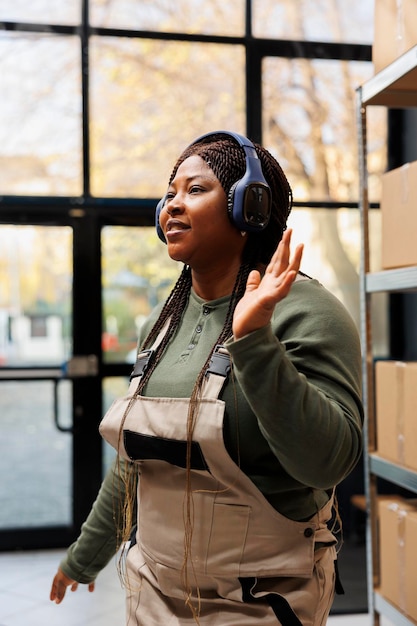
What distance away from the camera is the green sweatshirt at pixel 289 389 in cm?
98

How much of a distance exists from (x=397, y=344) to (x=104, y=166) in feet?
6.95

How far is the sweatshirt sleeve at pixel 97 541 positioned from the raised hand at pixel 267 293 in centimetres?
64

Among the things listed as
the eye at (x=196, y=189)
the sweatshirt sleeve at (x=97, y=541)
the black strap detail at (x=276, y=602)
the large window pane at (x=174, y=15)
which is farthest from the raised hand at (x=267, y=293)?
the large window pane at (x=174, y=15)

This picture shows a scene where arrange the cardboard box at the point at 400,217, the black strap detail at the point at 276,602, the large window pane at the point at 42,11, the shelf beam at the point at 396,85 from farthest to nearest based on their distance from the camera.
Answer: the large window pane at the point at 42,11 < the cardboard box at the point at 400,217 < the shelf beam at the point at 396,85 < the black strap detail at the point at 276,602

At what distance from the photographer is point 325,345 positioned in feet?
3.67

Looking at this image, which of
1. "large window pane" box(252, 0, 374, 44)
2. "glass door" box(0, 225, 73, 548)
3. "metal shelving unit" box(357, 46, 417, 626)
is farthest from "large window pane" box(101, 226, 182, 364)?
"metal shelving unit" box(357, 46, 417, 626)

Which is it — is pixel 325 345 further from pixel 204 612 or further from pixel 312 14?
pixel 312 14

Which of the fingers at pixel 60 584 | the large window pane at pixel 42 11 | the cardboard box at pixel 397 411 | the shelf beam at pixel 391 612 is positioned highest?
the large window pane at pixel 42 11

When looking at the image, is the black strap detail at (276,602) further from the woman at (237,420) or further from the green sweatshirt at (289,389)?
the green sweatshirt at (289,389)

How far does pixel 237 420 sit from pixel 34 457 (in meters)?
3.51

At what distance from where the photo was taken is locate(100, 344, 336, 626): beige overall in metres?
1.15

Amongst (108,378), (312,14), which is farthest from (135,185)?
(312,14)

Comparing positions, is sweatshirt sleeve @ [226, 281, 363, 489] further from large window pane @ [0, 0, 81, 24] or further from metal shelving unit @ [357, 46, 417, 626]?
large window pane @ [0, 0, 81, 24]

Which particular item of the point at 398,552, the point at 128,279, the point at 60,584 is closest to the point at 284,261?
the point at 60,584
